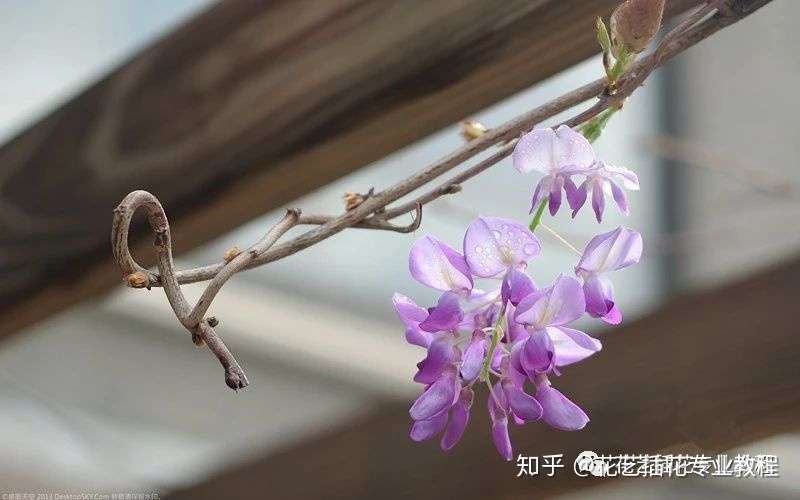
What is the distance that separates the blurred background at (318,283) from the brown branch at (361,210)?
947 mm

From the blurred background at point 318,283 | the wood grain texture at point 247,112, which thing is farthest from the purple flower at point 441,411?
the blurred background at point 318,283

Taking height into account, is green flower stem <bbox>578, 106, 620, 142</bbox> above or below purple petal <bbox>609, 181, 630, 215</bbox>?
above

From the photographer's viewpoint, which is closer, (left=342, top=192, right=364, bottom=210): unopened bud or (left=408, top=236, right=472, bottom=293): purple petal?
(left=408, top=236, right=472, bottom=293): purple petal

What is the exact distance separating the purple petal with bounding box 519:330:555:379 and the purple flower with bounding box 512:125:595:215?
0.04 meters

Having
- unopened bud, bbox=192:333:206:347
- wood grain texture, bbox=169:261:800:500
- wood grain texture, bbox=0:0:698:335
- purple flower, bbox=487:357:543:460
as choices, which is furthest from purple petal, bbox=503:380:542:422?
wood grain texture, bbox=169:261:800:500

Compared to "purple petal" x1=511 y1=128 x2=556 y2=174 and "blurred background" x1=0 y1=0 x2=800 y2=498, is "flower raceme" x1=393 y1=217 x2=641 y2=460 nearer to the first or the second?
"purple petal" x1=511 y1=128 x2=556 y2=174

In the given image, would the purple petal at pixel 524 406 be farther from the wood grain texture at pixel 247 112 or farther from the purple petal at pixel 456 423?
the wood grain texture at pixel 247 112

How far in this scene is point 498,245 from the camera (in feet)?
1.11

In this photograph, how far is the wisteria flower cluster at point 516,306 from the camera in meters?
0.33

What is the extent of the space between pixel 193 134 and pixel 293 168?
9 centimetres

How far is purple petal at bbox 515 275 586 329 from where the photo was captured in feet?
1.05

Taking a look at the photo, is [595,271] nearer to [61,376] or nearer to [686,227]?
[686,227]

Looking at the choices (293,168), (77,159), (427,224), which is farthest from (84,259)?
(427,224)

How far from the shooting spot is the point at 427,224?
5.21 ft
